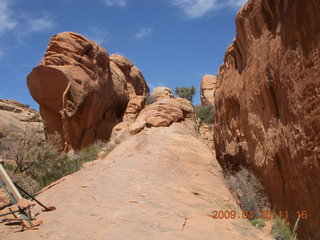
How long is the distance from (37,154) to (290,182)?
9691 mm

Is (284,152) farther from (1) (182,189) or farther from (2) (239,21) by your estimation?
(2) (239,21)

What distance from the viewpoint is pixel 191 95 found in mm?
37938

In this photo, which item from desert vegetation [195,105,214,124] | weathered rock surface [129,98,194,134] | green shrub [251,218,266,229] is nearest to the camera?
green shrub [251,218,266,229]

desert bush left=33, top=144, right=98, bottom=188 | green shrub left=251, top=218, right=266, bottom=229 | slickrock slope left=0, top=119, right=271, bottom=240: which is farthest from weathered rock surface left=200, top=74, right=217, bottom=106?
green shrub left=251, top=218, right=266, bottom=229

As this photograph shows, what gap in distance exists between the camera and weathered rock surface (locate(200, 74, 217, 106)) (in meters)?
37.6

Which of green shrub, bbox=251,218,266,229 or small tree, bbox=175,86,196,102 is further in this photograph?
small tree, bbox=175,86,196,102

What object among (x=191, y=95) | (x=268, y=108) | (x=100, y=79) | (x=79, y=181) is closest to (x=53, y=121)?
(x=100, y=79)

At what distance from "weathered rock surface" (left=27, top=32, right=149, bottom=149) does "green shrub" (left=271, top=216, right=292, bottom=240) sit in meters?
13.6

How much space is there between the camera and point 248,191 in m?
6.99
